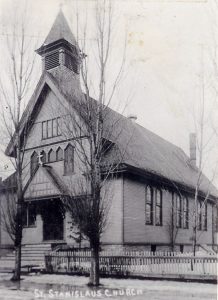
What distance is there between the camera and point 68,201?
15.5 metres

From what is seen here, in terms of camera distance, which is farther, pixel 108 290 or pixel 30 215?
pixel 30 215

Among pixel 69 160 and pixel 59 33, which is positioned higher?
pixel 59 33

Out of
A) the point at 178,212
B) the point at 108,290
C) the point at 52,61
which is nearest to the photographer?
the point at 108,290

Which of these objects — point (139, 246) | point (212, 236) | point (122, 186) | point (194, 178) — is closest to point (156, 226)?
point (139, 246)

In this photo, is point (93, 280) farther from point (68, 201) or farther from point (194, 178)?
point (194, 178)

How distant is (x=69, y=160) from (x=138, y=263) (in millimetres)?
8740

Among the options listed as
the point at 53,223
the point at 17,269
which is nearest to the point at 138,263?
the point at 17,269

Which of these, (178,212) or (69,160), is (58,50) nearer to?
(69,160)

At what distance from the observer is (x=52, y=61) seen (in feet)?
83.5

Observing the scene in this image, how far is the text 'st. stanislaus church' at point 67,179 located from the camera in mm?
20734

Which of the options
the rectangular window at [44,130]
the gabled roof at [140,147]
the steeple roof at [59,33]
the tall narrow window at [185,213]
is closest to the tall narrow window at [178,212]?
the tall narrow window at [185,213]

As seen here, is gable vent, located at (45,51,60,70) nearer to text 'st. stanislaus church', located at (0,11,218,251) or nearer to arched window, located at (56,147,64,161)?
text 'st. stanislaus church', located at (0,11,218,251)

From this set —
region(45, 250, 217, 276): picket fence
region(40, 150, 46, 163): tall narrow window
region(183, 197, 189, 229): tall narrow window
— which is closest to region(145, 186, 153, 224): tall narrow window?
region(183, 197, 189, 229): tall narrow window

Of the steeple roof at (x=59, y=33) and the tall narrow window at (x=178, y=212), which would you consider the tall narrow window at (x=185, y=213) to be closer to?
the tall narrow window at (x=178, y=212)
